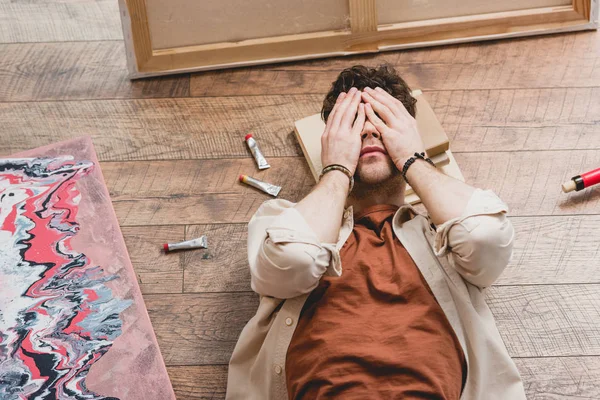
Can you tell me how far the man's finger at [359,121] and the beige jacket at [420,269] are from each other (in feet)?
0.51

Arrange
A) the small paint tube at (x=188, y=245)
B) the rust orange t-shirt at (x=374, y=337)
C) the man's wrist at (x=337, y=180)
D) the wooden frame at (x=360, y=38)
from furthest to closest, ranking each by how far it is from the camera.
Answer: the wooden frame at (x=360, y=38) < the small paint tube at (x=188, y=245) < the man's wrist at (x=337, y=180) < the rust orange t-shirt at (x=374, y=337)

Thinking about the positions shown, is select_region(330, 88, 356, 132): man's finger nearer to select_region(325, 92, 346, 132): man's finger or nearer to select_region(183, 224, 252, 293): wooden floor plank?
select_region(325, 92, 346, 132): man's finger

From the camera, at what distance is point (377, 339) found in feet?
4.32

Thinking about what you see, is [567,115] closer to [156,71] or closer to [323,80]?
[323,80]

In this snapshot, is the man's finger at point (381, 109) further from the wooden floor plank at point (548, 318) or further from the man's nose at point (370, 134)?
the wooden floor plank at point (548, 318)

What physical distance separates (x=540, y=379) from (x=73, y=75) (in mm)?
1316

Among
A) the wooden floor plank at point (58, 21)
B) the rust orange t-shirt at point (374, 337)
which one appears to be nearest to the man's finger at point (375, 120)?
the rust orange t-shirt at point (374, 337)

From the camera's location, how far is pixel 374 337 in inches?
51.8

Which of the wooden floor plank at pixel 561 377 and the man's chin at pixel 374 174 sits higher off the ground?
the man's chin at pixel 374 174

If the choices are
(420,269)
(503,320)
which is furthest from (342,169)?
(503,320)

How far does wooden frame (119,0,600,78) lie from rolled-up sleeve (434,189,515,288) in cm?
73

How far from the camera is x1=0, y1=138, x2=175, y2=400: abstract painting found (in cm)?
149

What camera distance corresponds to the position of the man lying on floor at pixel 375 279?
4.27 feet

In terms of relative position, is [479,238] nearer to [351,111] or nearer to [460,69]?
[351,111]
